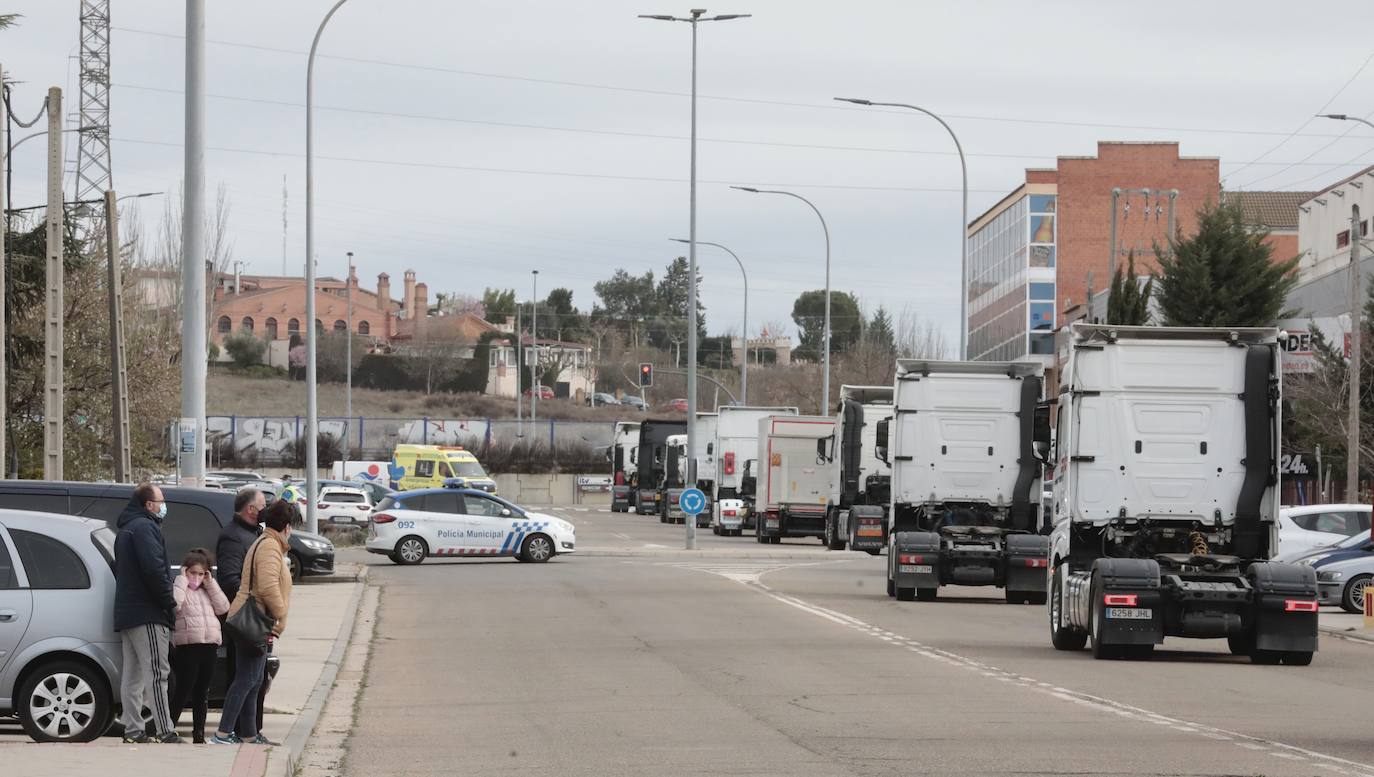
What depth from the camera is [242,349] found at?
418 feet

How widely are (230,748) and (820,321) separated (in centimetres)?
15786

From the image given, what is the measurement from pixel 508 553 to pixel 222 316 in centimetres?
10132

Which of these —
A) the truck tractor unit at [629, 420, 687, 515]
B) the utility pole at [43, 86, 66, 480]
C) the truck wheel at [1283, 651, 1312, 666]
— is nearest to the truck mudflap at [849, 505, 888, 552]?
the utility pole at [43, 86, 66, 480]

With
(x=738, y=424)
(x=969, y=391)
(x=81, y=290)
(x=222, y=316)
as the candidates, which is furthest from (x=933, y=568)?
(x=222, y=316)

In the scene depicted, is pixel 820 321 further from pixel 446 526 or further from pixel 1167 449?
pixel 1167 449

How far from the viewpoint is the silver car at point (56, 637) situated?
12.2 m

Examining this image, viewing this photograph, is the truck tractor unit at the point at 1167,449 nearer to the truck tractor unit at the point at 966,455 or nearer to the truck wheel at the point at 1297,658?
the truck wheel at the point at 1297,658

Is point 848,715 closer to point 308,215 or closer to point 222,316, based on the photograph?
point 308,215

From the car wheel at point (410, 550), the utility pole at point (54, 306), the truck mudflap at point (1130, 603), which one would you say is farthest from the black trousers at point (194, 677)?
the car wheel at point (410, 550)

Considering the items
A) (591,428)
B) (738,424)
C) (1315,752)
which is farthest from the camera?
(591,428)

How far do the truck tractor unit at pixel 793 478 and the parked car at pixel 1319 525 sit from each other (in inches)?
690

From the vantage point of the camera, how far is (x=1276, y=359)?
1997cm

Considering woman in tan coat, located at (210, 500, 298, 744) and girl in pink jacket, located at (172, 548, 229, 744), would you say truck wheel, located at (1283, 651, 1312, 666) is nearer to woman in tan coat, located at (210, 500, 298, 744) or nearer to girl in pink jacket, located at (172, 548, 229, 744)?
woman in tan coat, located at (210, 500, 298, 744)

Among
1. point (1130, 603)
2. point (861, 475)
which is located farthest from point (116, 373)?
point (1130, 603)
